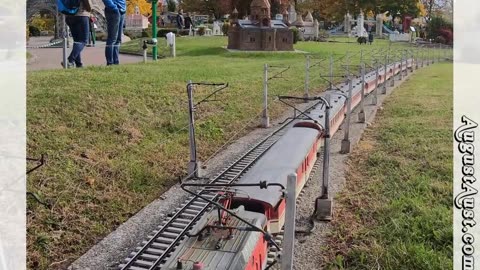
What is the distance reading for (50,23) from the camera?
170 ft

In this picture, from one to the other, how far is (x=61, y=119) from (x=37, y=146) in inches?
62.5

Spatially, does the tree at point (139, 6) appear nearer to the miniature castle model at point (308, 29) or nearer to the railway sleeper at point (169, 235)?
the miniature castle model at point (308, 29)

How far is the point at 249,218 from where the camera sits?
7051mm

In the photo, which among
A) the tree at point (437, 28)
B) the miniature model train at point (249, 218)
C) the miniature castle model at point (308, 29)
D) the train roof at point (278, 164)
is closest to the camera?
the miniature model train at point (249, 218)

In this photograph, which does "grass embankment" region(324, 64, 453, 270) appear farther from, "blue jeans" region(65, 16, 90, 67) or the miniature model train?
"blue jeans" region(65, 16, 90, 67)

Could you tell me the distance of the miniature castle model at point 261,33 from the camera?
36906 millimetres

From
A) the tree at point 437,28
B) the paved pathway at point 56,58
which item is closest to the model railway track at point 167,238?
the paved pathway at point 56,58

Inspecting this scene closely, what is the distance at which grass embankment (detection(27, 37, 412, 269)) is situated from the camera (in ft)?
31.5

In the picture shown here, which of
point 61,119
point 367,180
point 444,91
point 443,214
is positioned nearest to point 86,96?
point 61,119

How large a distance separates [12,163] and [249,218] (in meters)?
5.21

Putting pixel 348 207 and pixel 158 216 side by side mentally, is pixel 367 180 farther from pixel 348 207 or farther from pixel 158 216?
pixel 158 216

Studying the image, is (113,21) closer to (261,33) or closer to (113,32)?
(113,32)

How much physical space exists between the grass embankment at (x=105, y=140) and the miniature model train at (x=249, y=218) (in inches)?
112

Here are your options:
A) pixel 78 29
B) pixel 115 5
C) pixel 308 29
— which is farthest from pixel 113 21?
pixel 308 29
